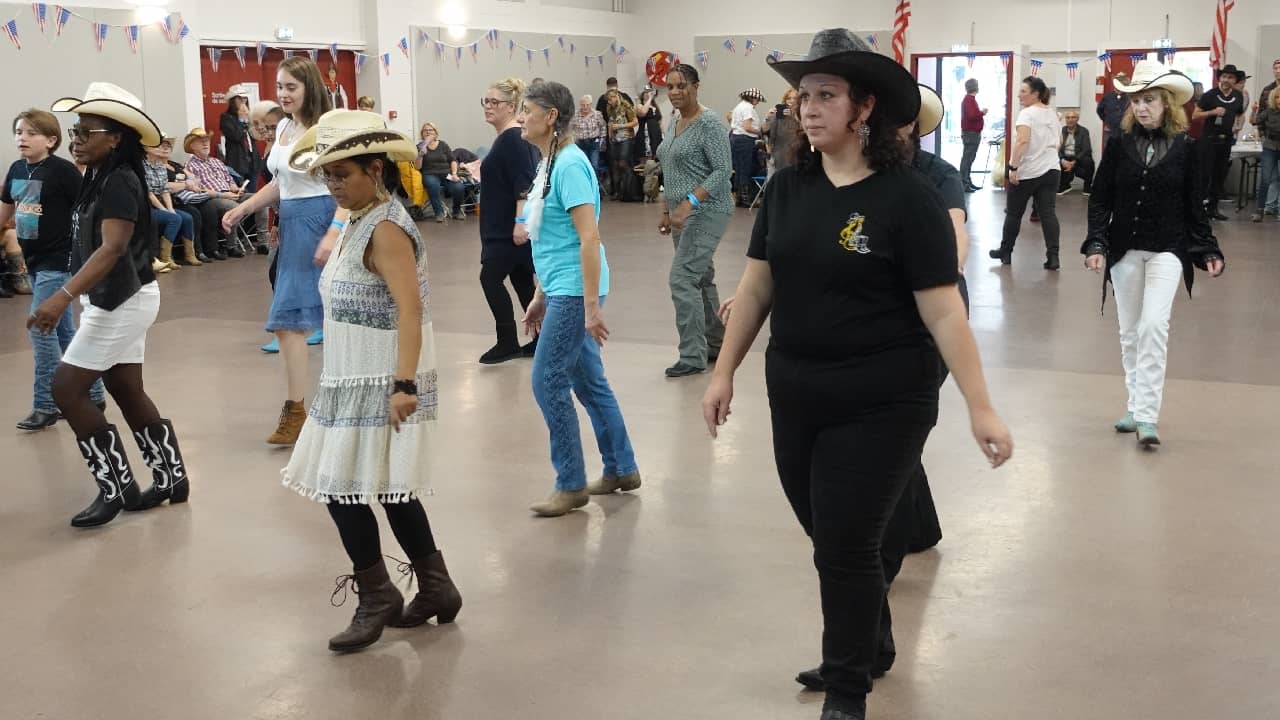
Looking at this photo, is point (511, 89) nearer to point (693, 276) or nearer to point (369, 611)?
point (693, 276)

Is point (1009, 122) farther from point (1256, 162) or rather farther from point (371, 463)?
point (371, 463)

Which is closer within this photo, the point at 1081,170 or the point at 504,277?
the point at 504,277

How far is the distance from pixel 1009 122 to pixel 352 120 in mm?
18855

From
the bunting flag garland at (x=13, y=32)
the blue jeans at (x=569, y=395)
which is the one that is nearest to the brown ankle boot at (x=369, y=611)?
the blue jeans at (x=569, y=395)

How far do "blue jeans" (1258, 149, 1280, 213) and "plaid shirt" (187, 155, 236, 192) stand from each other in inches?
443

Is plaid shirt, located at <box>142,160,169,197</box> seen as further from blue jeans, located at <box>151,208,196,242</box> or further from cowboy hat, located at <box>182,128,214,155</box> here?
cowboy hat, located at <box>182,128,214,155</box>

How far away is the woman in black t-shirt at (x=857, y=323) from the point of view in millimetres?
2693

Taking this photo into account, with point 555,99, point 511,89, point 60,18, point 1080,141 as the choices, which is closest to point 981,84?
point 1080,141

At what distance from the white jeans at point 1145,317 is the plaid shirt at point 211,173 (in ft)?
31.8

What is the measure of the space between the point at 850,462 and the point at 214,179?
11.4 meters

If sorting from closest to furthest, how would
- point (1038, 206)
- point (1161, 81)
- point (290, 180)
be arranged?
point (1161, 81) < point (290, 180) < point (1038, 206)

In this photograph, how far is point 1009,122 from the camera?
68.1ft

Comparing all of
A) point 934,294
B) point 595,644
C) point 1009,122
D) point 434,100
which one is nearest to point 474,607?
point 595,644

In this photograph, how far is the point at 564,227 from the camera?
453cm
